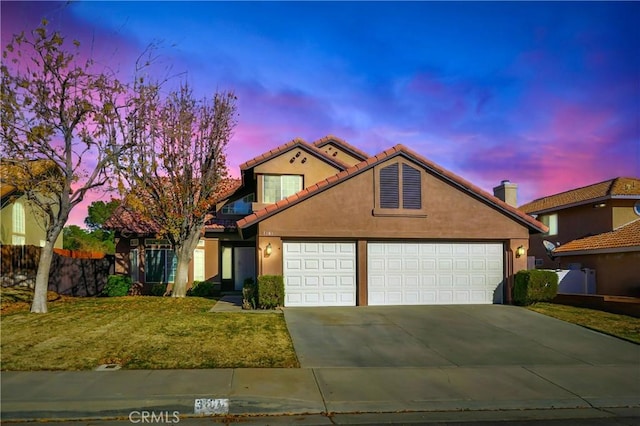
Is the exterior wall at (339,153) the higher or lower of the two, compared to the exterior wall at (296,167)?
higher

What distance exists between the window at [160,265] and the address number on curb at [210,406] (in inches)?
646

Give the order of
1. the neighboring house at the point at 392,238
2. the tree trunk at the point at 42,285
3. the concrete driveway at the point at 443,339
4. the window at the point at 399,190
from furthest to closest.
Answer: the window at the point at 399,190
the neighboring house at the point at 392,238
the tree trunk at the point at 42,285
the concrete driveway at the point at 443,339

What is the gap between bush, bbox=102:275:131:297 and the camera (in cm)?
2047

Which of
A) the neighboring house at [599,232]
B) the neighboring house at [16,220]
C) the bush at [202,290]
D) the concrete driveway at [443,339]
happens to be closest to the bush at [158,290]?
the bush at [202,290]

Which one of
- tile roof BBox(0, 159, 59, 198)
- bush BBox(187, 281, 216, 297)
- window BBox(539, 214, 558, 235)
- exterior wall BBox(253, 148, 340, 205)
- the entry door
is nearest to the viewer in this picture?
tile roof BBox(0, 159, 59, 198)

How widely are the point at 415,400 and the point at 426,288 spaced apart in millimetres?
9270

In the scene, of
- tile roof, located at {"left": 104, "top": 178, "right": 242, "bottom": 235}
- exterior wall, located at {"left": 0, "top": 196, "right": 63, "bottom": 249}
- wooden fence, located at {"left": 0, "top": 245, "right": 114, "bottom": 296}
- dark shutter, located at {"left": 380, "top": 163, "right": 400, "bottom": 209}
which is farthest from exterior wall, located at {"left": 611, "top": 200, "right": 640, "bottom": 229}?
exterior wall, located at {"left": 0, "top": 196, "right": 63, "bottom": 249}

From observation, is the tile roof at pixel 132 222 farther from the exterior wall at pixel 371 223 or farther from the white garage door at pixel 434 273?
the white garage door at pixel 434 273

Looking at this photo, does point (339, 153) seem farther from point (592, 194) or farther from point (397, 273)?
point (592, 194)

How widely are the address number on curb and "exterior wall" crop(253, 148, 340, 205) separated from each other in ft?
47.2

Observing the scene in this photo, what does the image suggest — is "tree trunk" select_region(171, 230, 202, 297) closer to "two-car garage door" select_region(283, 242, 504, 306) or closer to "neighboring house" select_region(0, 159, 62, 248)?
"neighboring house" select_region(0, 159, 62, 248)

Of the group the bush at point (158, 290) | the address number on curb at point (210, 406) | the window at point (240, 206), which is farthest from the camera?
the window at point (240, 206)

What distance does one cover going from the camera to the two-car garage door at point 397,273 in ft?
50.8

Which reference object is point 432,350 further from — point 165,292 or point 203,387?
point 165,292
